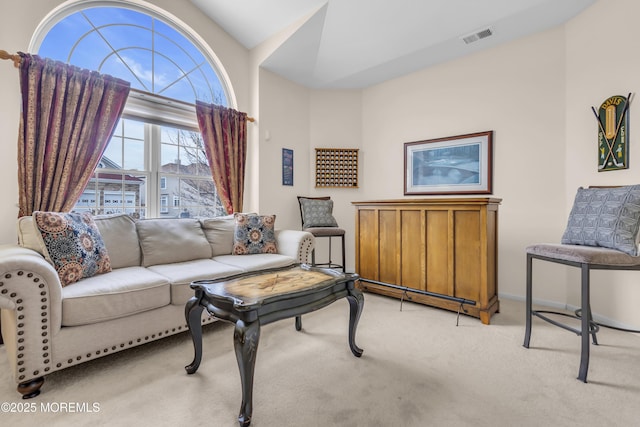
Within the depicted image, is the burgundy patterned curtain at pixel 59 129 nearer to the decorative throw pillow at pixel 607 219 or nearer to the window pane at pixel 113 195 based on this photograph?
the window pane at pixel 113 195

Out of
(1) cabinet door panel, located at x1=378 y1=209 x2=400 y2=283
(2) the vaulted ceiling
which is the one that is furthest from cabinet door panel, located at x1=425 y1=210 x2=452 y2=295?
(2) the vaulted ceiling

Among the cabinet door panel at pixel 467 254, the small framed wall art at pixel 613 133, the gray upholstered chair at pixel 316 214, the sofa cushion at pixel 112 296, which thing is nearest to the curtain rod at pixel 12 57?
the sofa cushion at pixel 112 296

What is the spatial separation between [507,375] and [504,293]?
1799 mm

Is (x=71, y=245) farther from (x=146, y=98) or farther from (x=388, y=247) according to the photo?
(x=388, y=247)

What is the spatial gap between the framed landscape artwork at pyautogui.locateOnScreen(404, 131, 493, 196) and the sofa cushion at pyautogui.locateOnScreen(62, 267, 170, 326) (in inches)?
124

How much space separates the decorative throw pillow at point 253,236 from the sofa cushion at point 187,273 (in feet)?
1.33

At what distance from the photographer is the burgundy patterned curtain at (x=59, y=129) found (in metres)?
2.22

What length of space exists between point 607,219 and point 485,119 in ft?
6.07

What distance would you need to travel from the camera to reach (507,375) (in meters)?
1.68

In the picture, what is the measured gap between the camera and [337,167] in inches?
171

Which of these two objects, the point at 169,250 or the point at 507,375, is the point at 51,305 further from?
the point at 507,375

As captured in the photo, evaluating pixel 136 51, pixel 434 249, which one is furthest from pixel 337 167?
pixel 136 51

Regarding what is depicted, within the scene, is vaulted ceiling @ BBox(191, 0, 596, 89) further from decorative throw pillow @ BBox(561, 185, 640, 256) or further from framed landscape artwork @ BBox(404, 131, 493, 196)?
decorative throw pillow @ BBox(561, 185, 640, 256)

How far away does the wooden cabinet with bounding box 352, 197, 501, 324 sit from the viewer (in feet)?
8.10
